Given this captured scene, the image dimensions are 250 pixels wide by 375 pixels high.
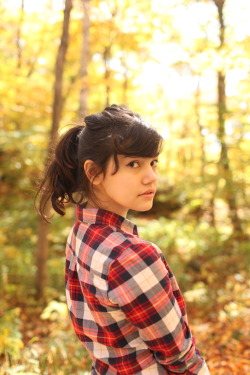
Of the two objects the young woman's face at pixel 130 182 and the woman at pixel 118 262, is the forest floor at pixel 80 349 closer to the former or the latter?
the woman at pixel 118 262

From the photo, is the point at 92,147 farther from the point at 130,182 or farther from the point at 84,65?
the point at 84,65

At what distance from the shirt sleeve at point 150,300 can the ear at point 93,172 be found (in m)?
0.30

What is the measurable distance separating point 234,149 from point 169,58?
2013 millimetres

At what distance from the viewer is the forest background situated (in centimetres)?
456

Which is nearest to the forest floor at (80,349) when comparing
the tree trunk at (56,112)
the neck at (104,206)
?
the tree trunk at (56,112)

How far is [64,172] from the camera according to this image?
4.58ft

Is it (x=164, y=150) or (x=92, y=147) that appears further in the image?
(x=164, y=150)

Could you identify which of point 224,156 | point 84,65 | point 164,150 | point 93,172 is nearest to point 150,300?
point 93,172

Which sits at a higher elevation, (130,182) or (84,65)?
(84,65)

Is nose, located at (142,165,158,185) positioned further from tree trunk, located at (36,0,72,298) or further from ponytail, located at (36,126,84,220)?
tree trunk, located at (36,0,72,298)

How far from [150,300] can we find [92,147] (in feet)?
1.73

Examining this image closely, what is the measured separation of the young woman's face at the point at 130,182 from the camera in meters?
1.22

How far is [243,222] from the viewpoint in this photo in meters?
8.20

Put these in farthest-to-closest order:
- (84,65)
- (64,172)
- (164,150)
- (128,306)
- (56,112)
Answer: (84,65)
(56,112)
(164,150)
(64,172)
(128,306)
